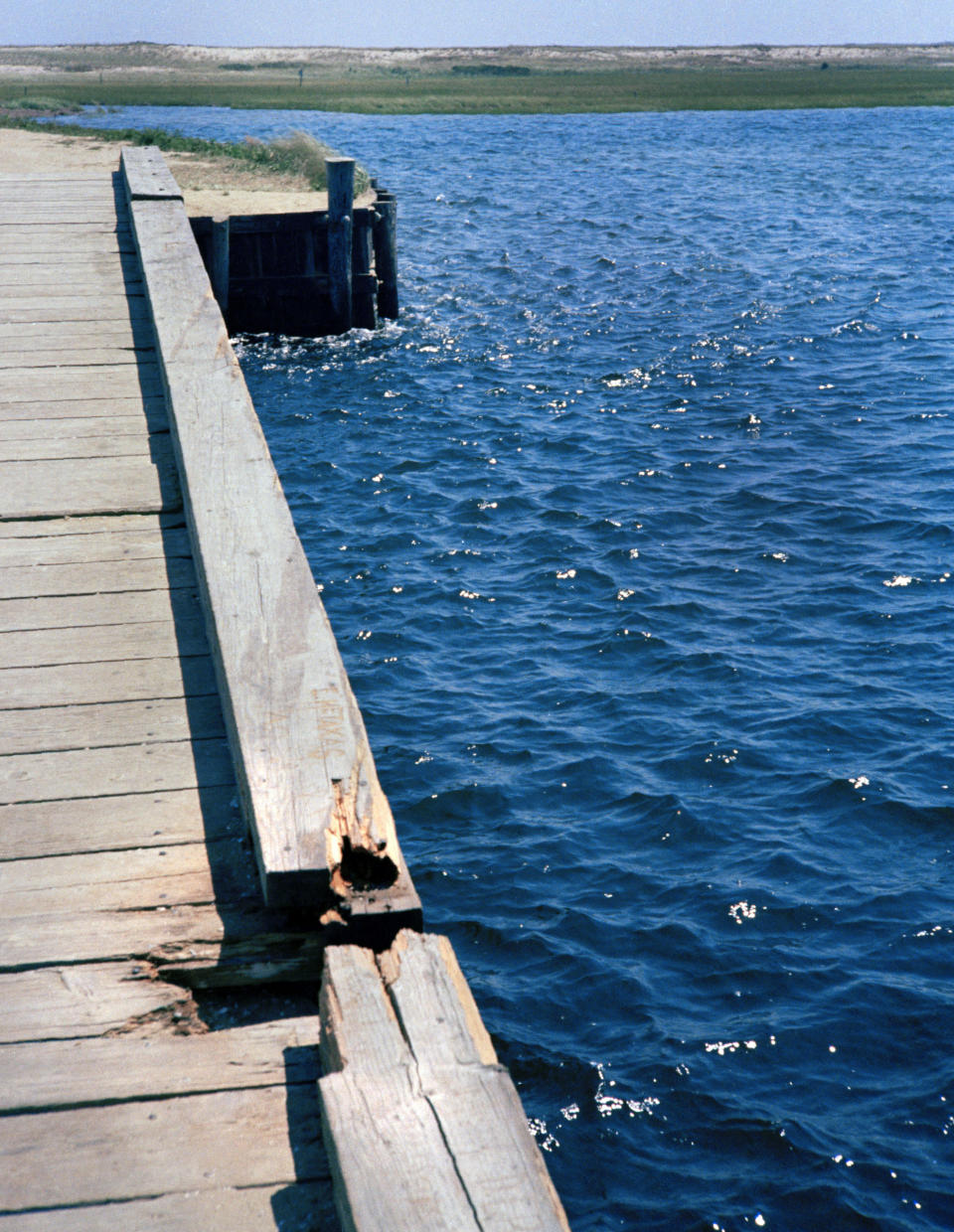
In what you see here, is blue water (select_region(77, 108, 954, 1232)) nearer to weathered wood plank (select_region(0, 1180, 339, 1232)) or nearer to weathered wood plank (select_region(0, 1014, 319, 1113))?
weathered wood plank (select_region(0, 1014, 319, 1113))

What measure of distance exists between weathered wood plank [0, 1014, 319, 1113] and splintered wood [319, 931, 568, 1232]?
138mm

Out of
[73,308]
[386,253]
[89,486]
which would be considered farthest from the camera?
[386,253]

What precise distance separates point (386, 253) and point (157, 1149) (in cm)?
1657

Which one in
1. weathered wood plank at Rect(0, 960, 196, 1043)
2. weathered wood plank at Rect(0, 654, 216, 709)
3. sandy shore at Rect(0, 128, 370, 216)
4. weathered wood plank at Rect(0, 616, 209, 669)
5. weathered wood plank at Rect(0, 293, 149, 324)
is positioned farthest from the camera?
sandy shore at Rect(0, 128, 370, 216)

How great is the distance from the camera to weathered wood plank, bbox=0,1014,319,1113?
6.82 feet

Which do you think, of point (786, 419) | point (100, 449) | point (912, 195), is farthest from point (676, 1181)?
point (912, 195)

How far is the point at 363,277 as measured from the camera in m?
16.9

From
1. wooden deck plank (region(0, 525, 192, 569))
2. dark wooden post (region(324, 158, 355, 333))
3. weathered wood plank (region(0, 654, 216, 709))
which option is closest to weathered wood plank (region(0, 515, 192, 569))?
wooden deck plank (region(0, 525, 192, 569))

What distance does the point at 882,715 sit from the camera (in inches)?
295

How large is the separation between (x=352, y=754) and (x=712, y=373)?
42.5ft

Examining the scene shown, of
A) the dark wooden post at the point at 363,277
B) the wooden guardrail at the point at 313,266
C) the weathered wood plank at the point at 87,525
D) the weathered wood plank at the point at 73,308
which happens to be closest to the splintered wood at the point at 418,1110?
the weathered wood plank at the point at 87,525

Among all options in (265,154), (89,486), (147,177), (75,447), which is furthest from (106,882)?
(265,154)

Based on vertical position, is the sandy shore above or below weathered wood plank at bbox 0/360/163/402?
above

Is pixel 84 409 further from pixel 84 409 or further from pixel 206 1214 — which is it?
pixel 206 1214
